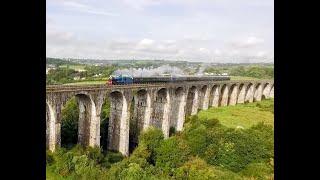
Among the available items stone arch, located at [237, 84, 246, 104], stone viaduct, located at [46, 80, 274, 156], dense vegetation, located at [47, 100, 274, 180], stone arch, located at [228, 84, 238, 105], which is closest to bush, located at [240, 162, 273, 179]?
dense vegetation, located at [47, 100, 274, 180]

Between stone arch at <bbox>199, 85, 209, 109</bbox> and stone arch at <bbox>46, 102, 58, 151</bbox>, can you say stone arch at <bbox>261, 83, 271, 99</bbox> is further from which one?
stone arch at <bbox>46, 102, 58, 151</bbox>

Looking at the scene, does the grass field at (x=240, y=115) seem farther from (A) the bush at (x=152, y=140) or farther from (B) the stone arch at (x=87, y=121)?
(B) the stone arch at (x=87, y=121)

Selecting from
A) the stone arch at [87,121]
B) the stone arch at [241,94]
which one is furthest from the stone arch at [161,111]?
the stone arch at [241,94]

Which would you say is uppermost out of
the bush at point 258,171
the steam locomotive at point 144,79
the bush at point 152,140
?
the steam locomotive at point 144,79
